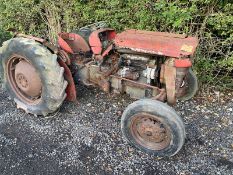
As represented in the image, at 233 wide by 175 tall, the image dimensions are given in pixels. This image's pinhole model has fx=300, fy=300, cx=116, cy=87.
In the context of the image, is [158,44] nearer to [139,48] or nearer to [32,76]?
[139,48]

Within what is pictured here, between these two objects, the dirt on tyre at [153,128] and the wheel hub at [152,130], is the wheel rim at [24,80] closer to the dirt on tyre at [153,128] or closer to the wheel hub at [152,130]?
the dirt on tyre at [153,128]

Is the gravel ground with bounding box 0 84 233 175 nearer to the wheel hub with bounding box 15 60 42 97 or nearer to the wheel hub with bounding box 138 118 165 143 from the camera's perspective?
the wheel hub with bounding box 138 118 165 143

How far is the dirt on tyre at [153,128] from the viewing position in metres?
2.99

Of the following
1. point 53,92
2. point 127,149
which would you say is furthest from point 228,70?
point 53,92

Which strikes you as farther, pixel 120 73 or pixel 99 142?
pixel 120 73

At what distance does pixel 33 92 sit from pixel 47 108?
34 cm

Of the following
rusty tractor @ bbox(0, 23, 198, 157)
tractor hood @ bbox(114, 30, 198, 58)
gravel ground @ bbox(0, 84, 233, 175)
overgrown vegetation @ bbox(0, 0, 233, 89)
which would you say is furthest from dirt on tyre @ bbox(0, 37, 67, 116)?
overgrown vegetation @ bbox(0, 0, 233, 89)

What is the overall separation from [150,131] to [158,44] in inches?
37.4

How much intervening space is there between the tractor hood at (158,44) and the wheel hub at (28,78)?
1109 mm

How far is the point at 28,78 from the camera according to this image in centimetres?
377

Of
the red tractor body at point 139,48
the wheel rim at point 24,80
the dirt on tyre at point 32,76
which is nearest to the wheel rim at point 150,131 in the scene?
the red tractor body at point 139,48

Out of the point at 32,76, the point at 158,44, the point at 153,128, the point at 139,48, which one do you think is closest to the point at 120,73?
the point at 139,48

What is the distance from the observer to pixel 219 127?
3783 mm

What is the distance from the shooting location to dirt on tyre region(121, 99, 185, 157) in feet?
9.82
